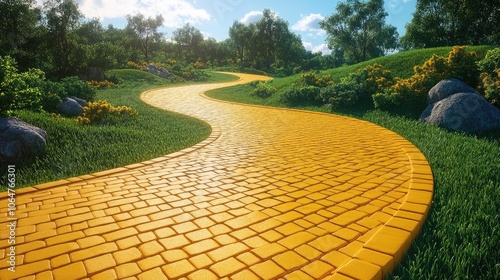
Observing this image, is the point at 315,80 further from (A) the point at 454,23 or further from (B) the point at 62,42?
(A) the point at 454,23

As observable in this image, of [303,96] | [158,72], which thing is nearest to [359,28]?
[158,72]

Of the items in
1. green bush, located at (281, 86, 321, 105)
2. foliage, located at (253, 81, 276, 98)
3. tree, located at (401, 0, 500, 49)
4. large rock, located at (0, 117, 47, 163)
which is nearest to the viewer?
large rock, located at (0, 117, 47, 163)

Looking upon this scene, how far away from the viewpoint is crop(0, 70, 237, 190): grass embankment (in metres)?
4.96

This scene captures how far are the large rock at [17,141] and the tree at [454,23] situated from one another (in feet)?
110

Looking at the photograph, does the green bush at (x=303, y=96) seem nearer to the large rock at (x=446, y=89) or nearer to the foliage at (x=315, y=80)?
the foliage at (x=315, y=80)

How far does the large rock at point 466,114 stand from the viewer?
7023 millimetres

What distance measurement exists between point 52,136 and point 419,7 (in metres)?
34.9

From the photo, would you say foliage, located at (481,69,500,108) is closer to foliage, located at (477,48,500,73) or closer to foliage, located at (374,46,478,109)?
foliage, located at (477,48,500,73)

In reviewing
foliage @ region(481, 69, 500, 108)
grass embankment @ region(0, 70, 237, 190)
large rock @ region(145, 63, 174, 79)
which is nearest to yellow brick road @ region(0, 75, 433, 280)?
grass embankment @ region(0, 70, 237, 190)

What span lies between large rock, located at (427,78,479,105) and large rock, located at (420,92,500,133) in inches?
23.4

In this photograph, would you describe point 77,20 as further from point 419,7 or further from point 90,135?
point 419,7

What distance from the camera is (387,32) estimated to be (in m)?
45.3

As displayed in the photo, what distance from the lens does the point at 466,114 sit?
718 centimetres

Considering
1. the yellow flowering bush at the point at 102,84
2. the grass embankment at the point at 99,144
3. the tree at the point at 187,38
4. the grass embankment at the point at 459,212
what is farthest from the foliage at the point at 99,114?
the tree at the point at 187,38
